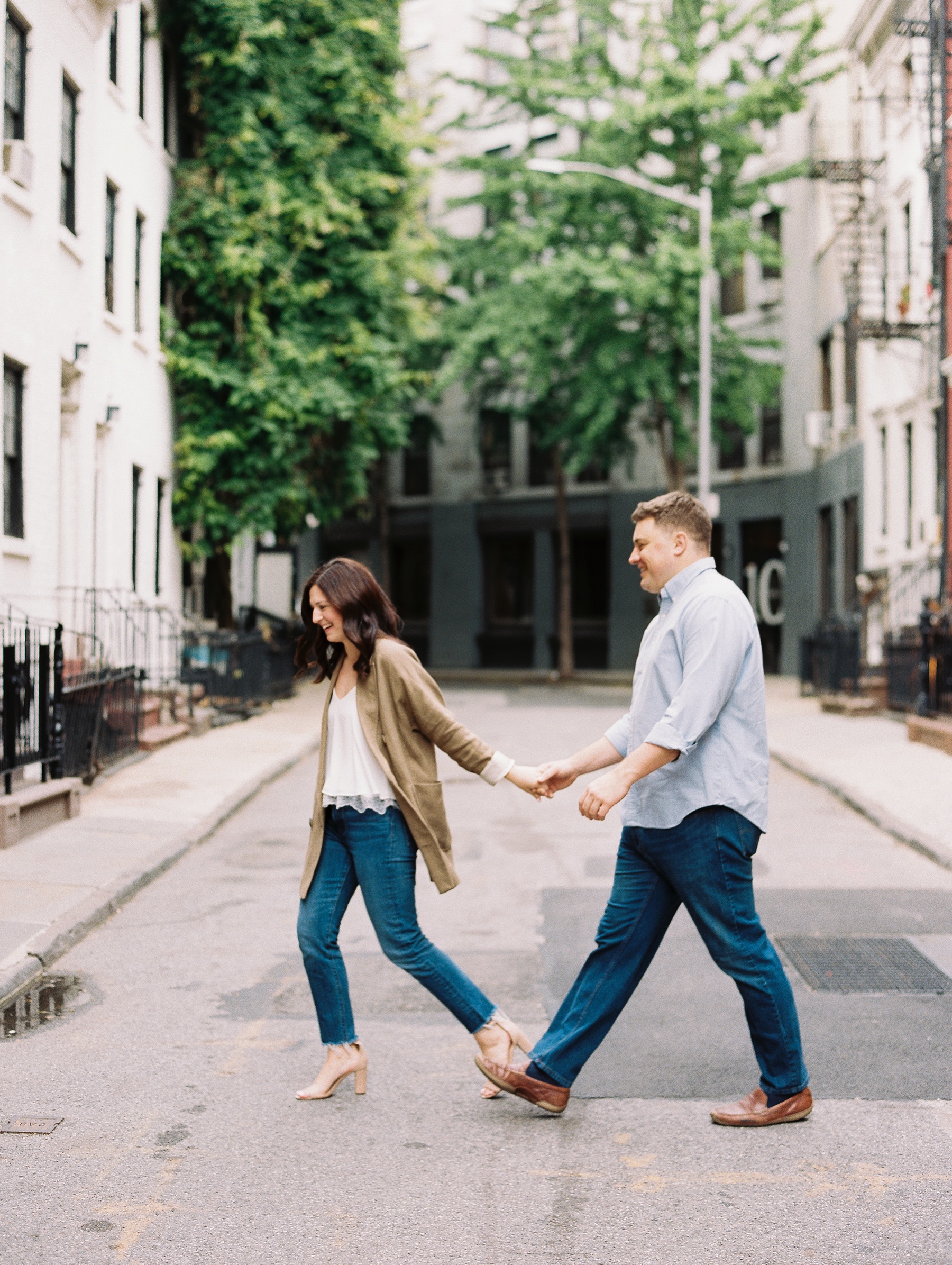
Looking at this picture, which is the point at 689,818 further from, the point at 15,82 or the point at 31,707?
the point at 15,82

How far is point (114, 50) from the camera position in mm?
18797

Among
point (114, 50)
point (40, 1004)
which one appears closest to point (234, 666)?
point (114, 50)

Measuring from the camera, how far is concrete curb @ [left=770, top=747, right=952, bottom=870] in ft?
31.5

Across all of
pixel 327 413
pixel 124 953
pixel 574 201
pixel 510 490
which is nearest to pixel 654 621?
pixel 124 953

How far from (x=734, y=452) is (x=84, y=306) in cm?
2225

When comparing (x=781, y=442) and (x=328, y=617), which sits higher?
(x=781, y=442)

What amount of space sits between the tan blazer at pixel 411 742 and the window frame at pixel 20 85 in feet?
36.7

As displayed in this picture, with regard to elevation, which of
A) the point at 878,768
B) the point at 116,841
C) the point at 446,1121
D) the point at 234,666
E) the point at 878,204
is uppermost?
the point at 878,204

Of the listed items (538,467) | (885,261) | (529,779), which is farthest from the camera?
(538,467)

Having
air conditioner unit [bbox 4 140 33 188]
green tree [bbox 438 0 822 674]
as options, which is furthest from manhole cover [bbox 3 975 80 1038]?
green tree [bbox 438 0 822 674]

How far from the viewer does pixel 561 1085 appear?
181 inches

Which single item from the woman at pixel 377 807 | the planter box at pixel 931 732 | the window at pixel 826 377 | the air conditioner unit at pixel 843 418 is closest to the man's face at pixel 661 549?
the woman at pixel 377 807

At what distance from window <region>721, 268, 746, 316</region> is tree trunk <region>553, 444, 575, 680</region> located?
5.40 metres

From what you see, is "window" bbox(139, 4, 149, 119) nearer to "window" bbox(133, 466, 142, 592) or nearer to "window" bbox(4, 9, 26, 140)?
"window" bbox(133, 466, 142, 592)
